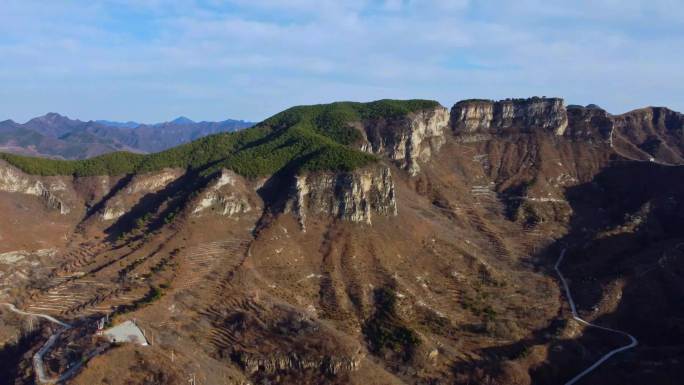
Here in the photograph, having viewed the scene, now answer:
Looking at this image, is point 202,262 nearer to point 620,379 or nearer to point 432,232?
point 432,232

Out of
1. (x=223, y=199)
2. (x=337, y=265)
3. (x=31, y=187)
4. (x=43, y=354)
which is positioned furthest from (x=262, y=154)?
(x=43, y=354)

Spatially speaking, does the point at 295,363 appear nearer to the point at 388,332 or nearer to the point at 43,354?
the point at 388,332

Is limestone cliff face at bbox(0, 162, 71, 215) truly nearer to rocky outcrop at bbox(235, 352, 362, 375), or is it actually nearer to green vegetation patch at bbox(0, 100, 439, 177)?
green vegetation patch at bbox(0, 100, 439, 177)

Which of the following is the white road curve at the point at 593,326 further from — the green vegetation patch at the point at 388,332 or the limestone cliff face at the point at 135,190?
the limestone cliff face at the point at 135,190

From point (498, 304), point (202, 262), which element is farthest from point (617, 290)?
point (202, 262)

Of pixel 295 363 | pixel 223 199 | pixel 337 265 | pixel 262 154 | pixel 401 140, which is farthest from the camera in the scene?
pixel 401 140

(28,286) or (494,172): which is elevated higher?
(494,172)
